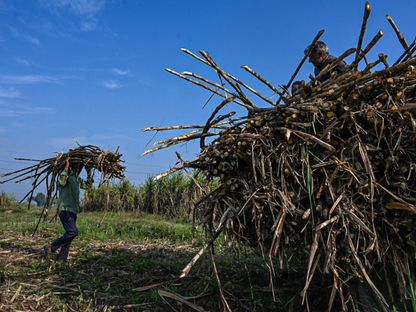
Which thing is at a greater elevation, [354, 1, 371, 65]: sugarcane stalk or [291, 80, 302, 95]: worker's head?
[354, 1, 371, 65]: sugarcane stalk

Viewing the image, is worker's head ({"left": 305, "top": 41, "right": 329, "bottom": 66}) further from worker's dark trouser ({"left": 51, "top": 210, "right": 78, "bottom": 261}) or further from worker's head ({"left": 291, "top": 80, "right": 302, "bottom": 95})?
worker's dark trouser ({"left": 51, "top": 210, "right": 78, "bottom": 261})

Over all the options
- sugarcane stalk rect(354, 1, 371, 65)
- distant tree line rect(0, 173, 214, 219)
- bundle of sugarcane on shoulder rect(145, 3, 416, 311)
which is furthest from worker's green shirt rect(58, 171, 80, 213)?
distant tree line rect(0, 173, 214, 219)

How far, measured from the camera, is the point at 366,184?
3457mm

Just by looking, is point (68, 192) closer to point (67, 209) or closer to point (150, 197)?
point (67, 209)

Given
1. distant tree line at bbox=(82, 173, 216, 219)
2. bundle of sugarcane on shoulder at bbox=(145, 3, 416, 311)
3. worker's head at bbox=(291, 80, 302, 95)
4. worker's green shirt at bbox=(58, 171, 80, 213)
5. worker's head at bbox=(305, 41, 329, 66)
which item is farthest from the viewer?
distant tree line at bbox=(82, 173, 216, 219)

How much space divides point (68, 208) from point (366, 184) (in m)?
4.55

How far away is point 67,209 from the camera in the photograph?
6.60 meters

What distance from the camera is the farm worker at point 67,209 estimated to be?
651cm

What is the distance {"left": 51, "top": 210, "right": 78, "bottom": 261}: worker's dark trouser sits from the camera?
Result: 21.3ft

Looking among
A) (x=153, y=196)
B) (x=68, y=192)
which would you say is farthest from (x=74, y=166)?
(x=153, y=196)

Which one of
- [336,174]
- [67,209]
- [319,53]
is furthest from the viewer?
[67,209]

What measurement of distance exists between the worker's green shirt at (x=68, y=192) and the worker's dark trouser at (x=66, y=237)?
0.28 feet

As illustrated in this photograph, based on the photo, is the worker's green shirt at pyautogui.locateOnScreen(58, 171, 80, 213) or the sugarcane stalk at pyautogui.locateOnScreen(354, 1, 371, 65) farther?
the worker's green shirt at pyautogui.locateOnScreen(58, 171, 80, 213)

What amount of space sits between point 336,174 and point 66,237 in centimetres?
434
